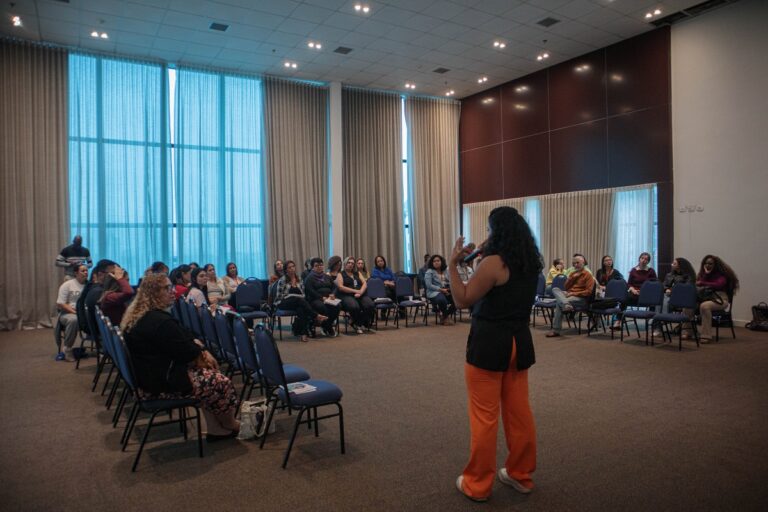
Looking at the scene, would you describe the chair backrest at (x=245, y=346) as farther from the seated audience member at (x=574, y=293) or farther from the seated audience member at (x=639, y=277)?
the seated audience member at (x=639, y=277)

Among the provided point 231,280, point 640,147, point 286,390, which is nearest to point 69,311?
point 231,280

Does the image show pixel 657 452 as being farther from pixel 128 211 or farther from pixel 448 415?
pixel 128 211

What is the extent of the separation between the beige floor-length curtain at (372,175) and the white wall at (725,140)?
6.34 metres

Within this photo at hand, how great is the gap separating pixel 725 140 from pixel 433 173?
6.76 meters

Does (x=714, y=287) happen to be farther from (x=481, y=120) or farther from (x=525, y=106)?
A: (x=481, y=120)

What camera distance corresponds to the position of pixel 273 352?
3613 mm

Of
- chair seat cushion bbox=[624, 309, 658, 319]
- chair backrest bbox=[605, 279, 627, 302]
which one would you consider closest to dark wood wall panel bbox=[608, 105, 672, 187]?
chair backrest bbox=[605, 279, 627, 302]

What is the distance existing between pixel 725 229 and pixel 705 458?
7.16m

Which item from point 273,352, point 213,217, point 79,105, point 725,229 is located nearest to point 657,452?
point 273,352

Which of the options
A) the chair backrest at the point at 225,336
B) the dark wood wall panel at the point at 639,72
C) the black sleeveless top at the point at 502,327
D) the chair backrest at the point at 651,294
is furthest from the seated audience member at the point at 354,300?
the black sleeveless top at the point at 502,327

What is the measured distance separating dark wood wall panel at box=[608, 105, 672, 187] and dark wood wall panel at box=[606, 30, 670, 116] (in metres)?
0.20

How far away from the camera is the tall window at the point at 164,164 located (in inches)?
410

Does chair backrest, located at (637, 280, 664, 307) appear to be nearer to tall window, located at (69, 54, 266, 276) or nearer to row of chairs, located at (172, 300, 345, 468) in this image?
row of chairs, located at (172, 300, 345, 468)

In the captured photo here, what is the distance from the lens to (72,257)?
967 centimetres
